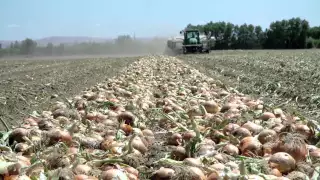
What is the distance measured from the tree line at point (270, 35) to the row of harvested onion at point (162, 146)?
200 feet

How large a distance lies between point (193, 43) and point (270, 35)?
42279 mm

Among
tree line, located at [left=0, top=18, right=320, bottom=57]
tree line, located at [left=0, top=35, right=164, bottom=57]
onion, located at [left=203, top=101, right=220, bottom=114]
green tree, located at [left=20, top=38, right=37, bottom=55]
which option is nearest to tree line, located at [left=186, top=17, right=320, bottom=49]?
tree line, located at [left=0, top=18, right=320, bottom=57]

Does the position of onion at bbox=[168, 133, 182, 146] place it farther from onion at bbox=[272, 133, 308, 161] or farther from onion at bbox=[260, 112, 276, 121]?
onion at bbox=[260, 112, 276, 121]

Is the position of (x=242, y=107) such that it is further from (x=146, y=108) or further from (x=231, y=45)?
(x=231, y=45)

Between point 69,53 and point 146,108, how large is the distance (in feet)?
135

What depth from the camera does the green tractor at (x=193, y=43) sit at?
94.8ft

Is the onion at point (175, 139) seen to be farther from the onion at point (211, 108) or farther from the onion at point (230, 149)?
the onion at point (211, 108)

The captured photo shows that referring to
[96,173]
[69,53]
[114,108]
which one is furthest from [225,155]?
[69,53]

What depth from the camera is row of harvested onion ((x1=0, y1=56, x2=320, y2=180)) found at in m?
2.44

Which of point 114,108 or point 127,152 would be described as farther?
point 114,108

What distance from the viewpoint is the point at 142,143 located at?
3.28m

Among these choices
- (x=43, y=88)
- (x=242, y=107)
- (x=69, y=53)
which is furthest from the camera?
(x=69, y=53)

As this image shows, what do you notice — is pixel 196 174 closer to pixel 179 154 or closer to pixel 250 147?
pixel 179 154

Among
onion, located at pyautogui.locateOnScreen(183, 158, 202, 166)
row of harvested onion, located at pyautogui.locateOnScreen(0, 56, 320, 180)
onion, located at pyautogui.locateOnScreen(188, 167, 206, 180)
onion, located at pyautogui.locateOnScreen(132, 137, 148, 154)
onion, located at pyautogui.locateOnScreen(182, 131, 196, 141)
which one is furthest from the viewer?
onion, located at pyautogui.locateOnScreen(182, 131, 196, 141)
